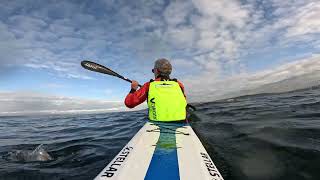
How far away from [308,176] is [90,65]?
8804 millimetres

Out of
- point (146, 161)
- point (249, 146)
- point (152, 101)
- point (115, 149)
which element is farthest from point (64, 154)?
point (249, 146)

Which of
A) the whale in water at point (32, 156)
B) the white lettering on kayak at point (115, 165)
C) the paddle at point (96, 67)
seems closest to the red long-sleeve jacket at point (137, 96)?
the whale in water at point (32, 156)

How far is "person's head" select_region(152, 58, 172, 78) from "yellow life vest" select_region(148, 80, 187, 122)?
436mm

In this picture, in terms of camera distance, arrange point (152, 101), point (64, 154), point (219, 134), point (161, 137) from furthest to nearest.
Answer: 1. point (219, 134)
2. point (64, 154)
3. point (152, 101)
4. point (161, 137)

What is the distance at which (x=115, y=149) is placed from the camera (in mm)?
8172

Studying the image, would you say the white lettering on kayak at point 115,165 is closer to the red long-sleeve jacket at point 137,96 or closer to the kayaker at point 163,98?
the kayaker at point 163,98

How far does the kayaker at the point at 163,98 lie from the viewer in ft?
23.4

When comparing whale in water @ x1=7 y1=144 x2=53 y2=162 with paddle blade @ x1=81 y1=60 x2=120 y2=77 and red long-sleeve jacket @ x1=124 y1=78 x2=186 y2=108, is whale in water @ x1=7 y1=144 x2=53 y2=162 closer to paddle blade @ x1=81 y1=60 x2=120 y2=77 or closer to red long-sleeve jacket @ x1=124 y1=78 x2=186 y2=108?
red long-sleeve jacket @ x1=124 y1=78 x2=186 y2=108

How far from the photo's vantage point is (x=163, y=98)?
7.09 meters

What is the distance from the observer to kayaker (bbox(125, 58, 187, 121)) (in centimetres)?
713

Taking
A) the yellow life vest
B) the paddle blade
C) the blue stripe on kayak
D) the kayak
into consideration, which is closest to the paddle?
the paddle blade

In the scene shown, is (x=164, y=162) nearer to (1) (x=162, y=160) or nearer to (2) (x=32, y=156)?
(1) (x=162, y=160)

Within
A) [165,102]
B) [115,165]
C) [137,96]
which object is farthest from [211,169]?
[137,96]

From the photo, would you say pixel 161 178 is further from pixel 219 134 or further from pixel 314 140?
pixel 219 134
